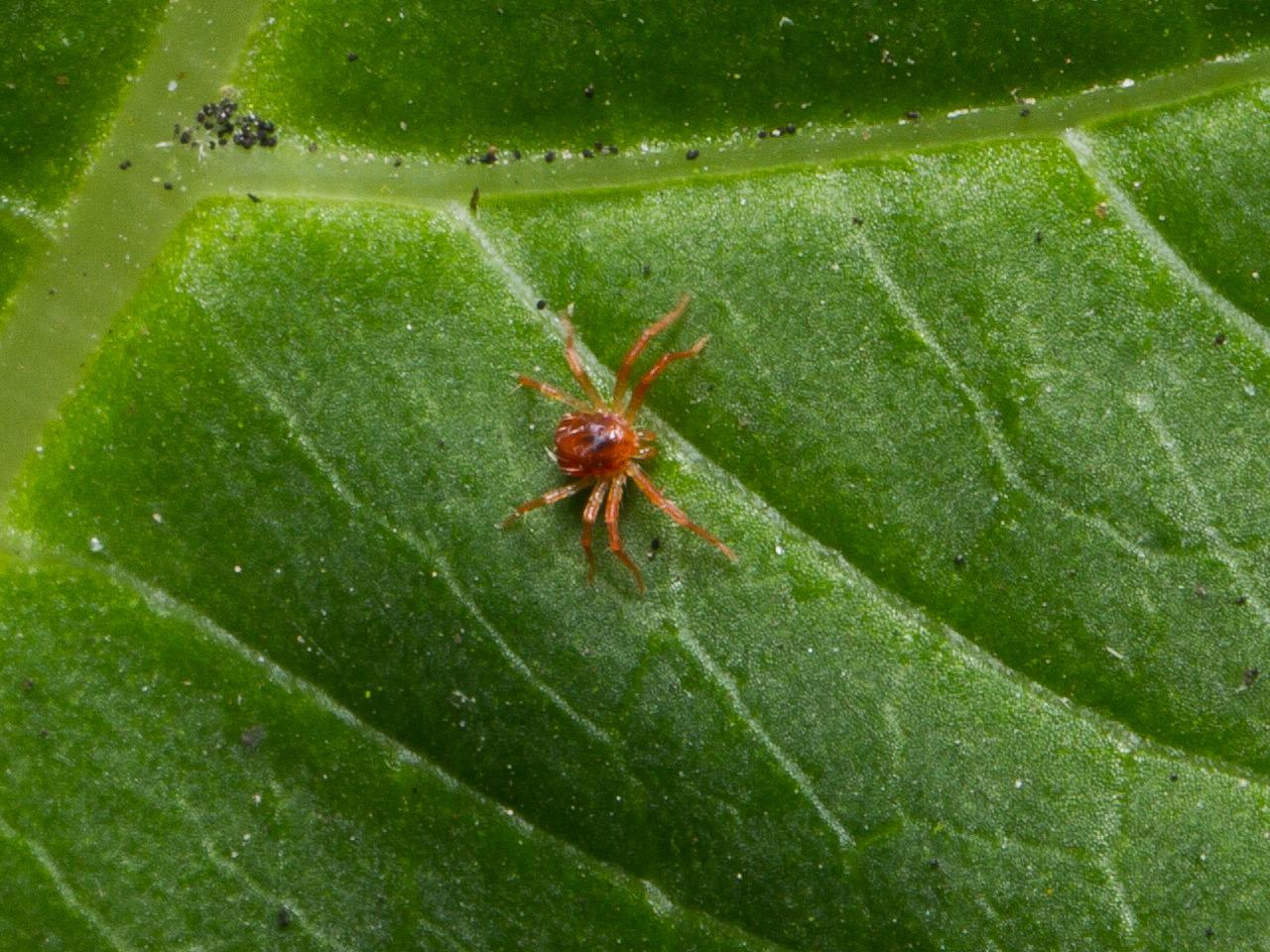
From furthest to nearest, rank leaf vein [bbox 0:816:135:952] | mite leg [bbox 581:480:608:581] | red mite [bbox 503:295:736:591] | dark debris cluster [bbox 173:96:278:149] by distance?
mite leg [bbox 581:480:608:581]
red mite [bbox 503:295:736:591]
leaf vein [bbox 0:816:135:952]
dark debris cluster [bbox 173:96:278:149]

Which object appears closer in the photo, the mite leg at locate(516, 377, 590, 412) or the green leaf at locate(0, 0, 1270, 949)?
the green leaf at locate(0, 0, 1270, 949)

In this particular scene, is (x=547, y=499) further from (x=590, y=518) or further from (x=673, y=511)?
(x=673, y=511)

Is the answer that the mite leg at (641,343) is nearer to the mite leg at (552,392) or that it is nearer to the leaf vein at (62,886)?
the mite leg at (552,392)

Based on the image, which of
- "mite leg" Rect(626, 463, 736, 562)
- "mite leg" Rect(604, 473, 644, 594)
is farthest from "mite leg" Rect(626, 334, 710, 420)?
"mite leg" Rect(604, 473, 644, 594)

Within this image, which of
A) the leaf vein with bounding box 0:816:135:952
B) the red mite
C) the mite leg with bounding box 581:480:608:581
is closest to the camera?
the leaf vein with bounding box 0:816:135:952

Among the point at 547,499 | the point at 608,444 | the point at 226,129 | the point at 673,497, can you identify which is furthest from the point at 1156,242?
the point at 226,129

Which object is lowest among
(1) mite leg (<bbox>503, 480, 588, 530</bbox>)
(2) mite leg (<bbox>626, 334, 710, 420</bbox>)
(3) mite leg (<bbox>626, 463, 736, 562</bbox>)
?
(1) mite leg (<bbox>503, 480, 588, 530</bbox>)

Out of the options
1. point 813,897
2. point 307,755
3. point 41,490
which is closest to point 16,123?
point 41,490

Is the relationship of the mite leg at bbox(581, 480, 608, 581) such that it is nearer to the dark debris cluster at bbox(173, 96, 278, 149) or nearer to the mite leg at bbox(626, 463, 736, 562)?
the mite leg at bbox(626, 463, 736, 562)
